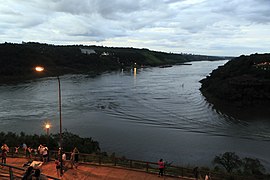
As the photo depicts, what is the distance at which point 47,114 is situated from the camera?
4656cm

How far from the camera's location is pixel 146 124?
41.1m

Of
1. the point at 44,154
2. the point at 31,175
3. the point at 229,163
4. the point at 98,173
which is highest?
the point at 31,175

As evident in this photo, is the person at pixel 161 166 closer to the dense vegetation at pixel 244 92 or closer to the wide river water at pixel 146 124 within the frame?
the wide river water at pixel 146 124

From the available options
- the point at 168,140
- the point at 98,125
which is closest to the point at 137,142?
the point at 168,140

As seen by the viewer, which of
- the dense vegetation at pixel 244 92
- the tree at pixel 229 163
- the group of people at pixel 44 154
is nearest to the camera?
the group of people at pixel 44 154

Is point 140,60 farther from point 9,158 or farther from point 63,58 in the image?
point 9,158

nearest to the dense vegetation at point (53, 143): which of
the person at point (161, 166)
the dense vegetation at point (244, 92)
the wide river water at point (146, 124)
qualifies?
the wide river water at point (146, 124)

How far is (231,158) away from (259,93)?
41.1 meters

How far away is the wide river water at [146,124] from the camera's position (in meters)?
30.5

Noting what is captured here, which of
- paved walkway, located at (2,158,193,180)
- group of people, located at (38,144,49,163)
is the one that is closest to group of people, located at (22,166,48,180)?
paved walkway, located at (2,158,193,180)

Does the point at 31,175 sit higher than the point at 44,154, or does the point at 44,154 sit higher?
the point at 31,175

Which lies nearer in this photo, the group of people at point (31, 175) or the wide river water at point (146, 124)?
the group of people at point (31, 175)

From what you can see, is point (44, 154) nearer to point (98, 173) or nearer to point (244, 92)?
point (98, 173)

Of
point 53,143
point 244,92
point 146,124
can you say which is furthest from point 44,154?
point 244,92
